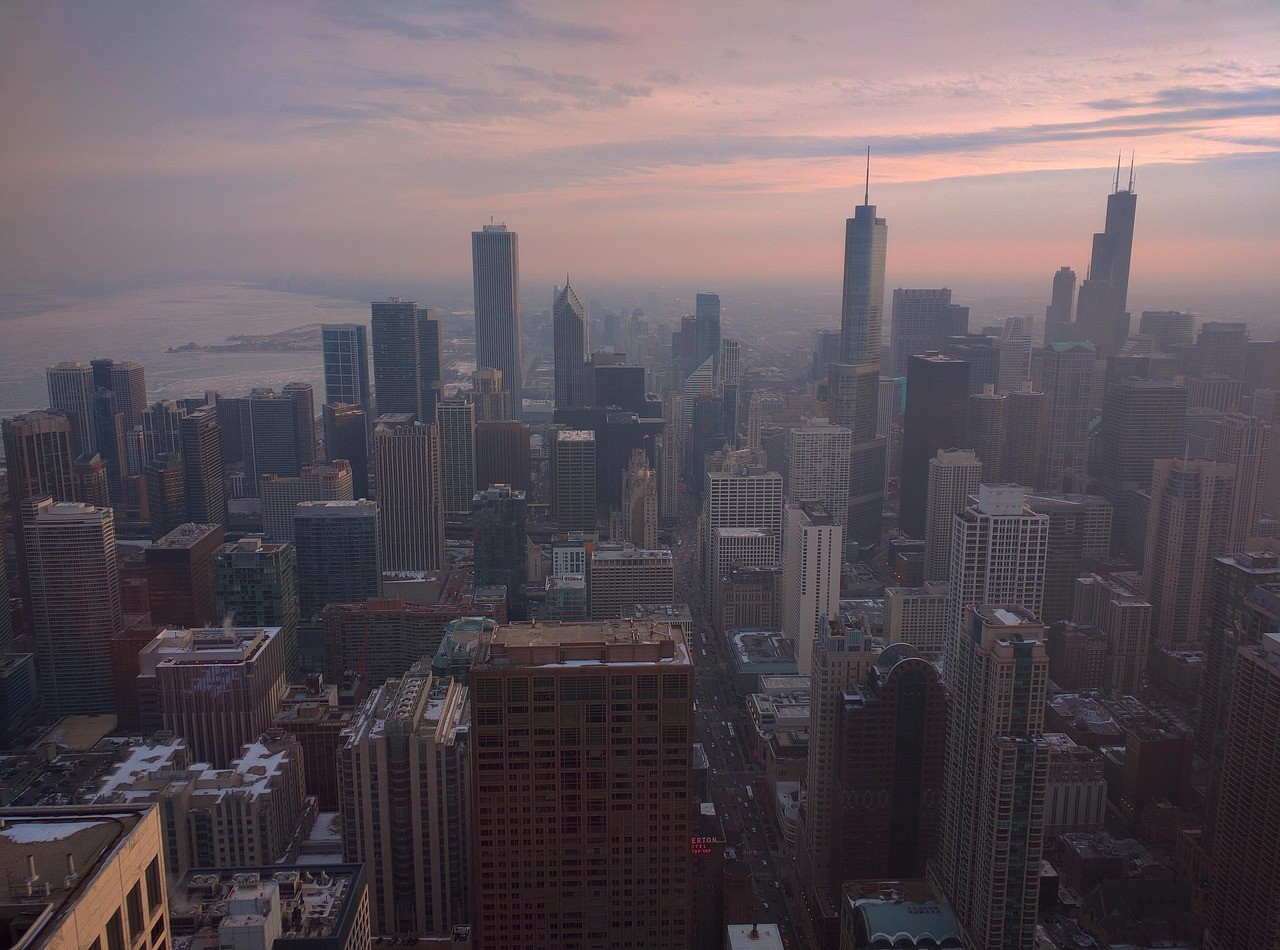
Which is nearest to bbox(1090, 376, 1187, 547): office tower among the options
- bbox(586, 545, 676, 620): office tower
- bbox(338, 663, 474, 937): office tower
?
bbox(586, 545, 676, 620): office tower

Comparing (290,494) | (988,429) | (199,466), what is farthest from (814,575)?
(199,466)

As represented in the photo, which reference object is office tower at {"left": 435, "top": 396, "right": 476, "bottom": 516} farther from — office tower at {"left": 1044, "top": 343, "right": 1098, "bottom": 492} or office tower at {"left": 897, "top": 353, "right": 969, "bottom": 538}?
office tower at {"left": 1044, "top": 343, "right": 1098, "bottom": 492}

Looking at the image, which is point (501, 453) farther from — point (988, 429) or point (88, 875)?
point (88, 875)

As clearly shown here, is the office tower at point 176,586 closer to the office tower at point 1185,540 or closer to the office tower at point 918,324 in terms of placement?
the office tower at point 1185,540

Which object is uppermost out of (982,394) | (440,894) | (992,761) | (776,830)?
(982,394)

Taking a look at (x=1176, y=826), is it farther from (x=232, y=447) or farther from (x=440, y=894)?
(x=232, y=447)

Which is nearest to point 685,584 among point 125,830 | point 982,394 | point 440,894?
point 982,394
